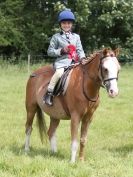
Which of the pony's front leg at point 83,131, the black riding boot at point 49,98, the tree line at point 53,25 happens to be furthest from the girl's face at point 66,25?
the tree line at point 53,25

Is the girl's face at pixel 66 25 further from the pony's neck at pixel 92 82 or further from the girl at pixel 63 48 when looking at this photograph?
the pony's neck at pixel 92 82

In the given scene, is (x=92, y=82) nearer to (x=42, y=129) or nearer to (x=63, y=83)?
(x=63, y=83)

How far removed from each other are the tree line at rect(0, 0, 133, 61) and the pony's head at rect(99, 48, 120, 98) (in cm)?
2006

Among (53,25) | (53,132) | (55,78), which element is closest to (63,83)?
(55,78)

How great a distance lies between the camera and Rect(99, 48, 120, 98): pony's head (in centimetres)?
654

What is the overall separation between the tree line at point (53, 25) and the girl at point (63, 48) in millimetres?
19158

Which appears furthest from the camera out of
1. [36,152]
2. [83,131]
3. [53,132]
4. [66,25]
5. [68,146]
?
[68,146]

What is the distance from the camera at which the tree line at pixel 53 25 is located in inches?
1064

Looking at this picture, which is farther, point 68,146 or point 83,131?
point 68,146

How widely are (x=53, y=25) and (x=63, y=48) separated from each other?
72.1ft

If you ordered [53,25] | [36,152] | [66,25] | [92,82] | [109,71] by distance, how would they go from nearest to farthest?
[109,71]
[92,82]
[66,25]
[36,152]
[53,25]

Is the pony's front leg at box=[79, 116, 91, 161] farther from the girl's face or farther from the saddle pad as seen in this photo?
the girl's face

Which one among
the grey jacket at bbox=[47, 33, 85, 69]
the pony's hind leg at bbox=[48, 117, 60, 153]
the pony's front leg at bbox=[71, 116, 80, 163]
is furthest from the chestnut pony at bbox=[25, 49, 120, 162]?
the grey jacket at bbox=[47, 33, 85, 69]

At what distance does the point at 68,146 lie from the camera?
8648mm
